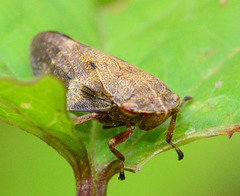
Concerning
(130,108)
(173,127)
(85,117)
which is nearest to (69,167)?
(85,117)

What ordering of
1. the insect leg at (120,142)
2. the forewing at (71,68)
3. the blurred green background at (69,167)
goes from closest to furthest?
the insect leg at (120,142) < the forewing at (71,68) < the blurred green background at (69,167)

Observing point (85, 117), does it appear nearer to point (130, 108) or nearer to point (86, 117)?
point (86, 117)

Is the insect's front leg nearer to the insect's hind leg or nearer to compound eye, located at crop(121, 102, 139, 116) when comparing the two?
compound eye, located at crop(121, 102, 139, 116)

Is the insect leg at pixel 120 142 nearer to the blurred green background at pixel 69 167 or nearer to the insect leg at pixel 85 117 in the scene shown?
the insect leg at pixel 85 117

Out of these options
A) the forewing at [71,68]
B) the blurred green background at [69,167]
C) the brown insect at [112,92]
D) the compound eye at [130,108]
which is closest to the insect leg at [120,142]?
the brown insect at [112,92]

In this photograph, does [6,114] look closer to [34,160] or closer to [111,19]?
[34,160]

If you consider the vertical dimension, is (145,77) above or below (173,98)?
above

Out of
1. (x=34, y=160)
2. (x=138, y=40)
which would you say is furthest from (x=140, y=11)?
(x=34, y=160)
